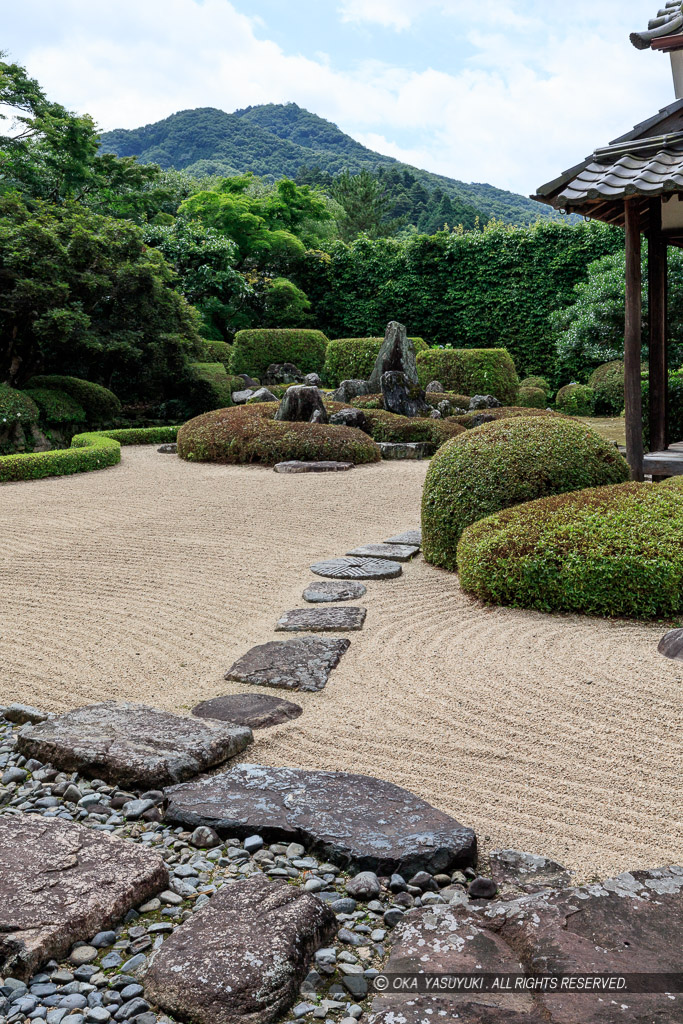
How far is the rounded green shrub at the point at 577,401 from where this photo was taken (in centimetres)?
1750

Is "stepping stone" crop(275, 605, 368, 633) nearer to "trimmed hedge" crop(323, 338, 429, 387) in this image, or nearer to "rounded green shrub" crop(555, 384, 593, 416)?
"rounded green shrub" crop(555, 384, 593, 416)

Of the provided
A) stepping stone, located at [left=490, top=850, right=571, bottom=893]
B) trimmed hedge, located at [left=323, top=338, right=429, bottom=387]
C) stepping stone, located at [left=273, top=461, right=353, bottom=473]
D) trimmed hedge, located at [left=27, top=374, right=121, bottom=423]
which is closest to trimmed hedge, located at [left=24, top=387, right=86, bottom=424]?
trimmed hedge, located at [left=27, top=374, right=121, bottom=423]

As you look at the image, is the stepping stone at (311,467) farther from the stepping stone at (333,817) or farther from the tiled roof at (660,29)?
the stepping stone at (333,817)

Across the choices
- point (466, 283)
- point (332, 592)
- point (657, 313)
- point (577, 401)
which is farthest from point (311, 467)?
point (466, 283)

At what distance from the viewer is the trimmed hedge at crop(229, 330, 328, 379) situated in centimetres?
2089

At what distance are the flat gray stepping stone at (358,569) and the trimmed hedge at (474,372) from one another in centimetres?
1241

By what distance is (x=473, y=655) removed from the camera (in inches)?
165

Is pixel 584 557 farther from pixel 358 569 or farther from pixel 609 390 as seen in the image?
pixel 609 390

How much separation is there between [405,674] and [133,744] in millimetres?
1472

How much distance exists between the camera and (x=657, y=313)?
8.63 meters

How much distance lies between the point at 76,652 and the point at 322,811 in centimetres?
231

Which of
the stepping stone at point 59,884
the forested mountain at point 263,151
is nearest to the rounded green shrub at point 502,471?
the stepping stone at point 59,884

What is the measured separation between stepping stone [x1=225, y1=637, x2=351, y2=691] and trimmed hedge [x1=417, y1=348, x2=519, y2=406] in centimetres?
1432

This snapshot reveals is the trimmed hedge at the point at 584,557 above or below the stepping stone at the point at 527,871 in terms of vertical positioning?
above
